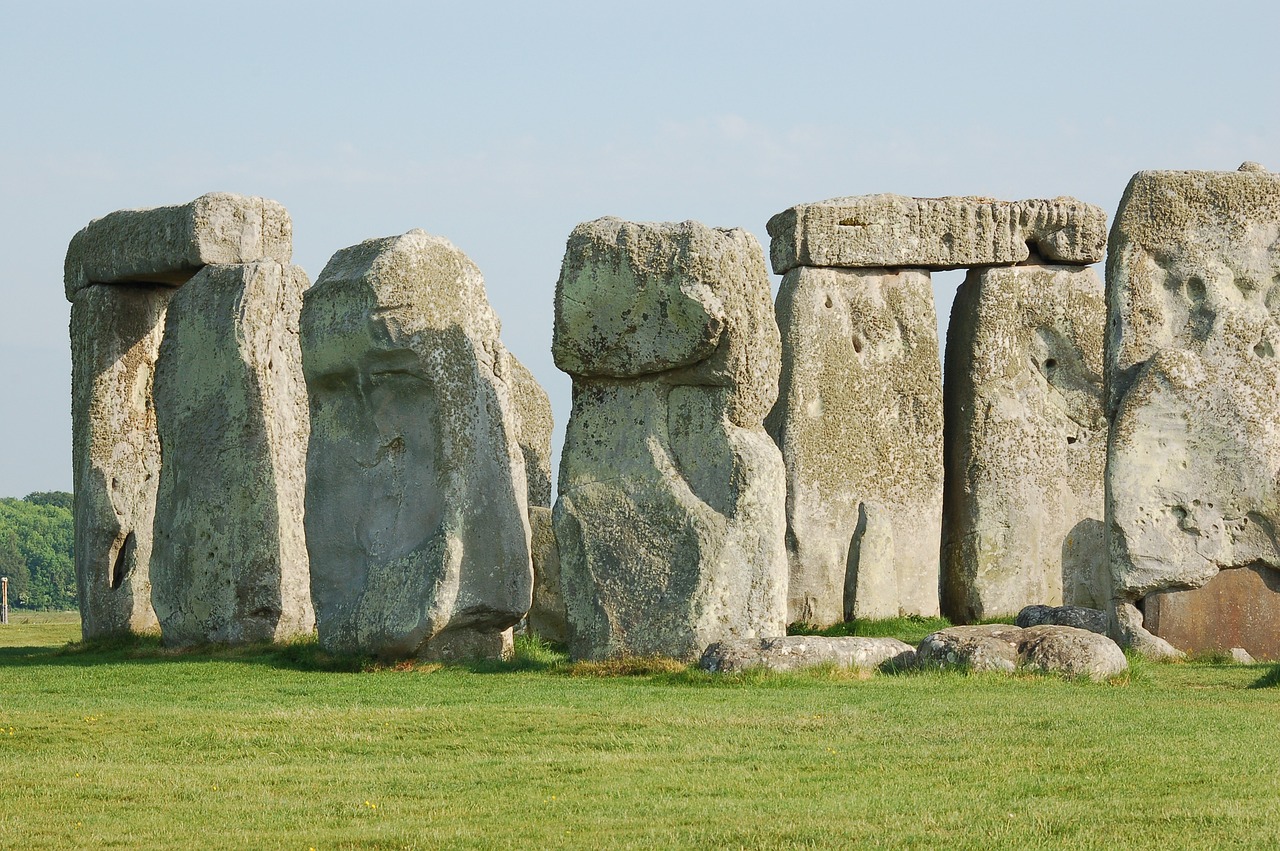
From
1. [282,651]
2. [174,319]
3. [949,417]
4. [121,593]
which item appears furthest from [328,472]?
[949,417]

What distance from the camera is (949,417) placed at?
22.2 metres

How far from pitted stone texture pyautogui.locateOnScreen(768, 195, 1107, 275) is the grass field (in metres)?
8.30

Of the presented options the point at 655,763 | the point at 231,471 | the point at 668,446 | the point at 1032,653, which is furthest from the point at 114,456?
the point at 655,763

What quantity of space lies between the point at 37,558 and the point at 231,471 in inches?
1849

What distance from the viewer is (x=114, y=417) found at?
20.0 m

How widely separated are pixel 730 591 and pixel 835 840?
6070 mm

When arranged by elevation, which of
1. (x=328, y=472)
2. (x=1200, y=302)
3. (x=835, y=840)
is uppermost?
(x=1200, y=302)

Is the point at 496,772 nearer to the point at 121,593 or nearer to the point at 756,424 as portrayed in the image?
the point at 756,424

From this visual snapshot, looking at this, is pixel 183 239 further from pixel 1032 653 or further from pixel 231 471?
pixel 1032 653

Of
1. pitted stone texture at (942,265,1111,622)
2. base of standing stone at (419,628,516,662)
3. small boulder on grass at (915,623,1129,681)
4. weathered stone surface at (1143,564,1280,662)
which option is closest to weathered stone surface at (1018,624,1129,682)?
small boulder on grass at (915,623,1129,681)

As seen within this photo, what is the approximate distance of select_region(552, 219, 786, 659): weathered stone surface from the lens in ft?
46.7

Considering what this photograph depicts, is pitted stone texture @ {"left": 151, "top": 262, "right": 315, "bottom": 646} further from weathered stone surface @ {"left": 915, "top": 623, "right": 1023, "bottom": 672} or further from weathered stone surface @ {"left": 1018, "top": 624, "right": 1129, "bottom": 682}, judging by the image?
weathered stone surface @ {"left": 1018, "top": 624, "right": 1129, "bottom": 682}

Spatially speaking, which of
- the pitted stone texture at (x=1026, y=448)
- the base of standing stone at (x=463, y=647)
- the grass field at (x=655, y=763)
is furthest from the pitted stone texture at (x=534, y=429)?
the grass field at (x=655, y=763)

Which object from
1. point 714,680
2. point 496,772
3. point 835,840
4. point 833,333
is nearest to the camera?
point 835,840
